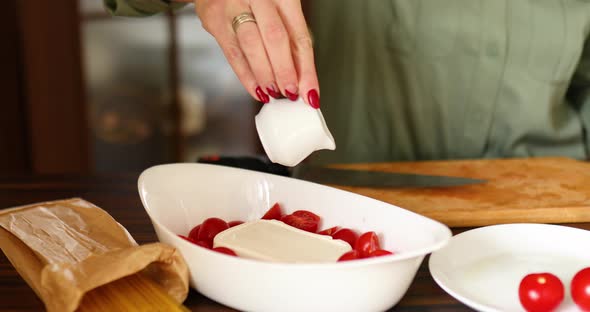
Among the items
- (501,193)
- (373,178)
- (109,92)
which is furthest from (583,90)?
(109,92)

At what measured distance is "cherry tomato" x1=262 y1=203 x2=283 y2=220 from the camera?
887mm

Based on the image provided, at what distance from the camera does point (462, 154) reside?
156cm

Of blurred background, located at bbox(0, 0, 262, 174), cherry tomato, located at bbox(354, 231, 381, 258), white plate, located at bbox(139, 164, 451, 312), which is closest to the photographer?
white plate, located at bbox(139, 164, 451, 312)

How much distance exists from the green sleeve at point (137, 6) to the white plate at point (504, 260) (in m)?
0.85

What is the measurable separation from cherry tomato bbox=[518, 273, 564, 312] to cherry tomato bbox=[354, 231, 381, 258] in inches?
7.0

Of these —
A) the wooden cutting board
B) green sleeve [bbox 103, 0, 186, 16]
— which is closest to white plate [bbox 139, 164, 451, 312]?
the wooden cutting board

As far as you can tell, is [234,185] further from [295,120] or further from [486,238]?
[486,238]

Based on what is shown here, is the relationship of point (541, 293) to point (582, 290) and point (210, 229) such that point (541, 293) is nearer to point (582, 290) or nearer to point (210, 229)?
point (582, 290)

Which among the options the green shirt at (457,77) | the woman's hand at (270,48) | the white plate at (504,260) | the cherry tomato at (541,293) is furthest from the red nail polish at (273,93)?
the green shirt at (457,77)

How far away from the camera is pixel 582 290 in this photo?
2.22ft

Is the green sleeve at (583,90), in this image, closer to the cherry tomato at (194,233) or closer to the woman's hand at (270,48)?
the woman's hand at (270,48)

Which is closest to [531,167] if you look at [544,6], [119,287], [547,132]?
[547,132]

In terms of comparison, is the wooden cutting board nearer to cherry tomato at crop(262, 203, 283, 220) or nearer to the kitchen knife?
the kitchen knife

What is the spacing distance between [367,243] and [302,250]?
0.28 feet
